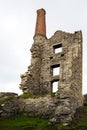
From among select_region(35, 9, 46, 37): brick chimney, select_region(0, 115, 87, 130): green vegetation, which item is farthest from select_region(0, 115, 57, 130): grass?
select_region(35, 9, 46, 37): brick chimney

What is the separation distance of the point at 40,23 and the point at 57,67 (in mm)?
8031

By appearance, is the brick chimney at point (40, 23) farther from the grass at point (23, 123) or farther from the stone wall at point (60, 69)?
the grass at point (23, 123)

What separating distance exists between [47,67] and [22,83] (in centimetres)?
399

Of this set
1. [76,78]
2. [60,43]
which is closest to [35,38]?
[60,43]

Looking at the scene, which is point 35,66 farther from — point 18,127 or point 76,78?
point 18,127

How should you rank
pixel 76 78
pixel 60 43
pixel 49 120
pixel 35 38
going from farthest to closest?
pixel 35 38 → pixel 60 43 → pixel 76 78 → pixel 49 120

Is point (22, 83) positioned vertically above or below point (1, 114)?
above

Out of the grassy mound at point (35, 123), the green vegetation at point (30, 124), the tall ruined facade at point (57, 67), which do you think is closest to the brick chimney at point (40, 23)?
the tall ruined facade at point (57, 67)

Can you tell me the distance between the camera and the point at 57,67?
44.7m

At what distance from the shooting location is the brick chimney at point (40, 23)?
158ft

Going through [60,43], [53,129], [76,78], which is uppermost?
[60,43]

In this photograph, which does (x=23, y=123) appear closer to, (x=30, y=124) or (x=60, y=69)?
(x=30, y=124)

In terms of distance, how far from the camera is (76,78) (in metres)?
41.8

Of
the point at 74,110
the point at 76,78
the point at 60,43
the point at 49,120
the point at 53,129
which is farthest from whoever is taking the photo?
the point at 60,43
